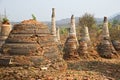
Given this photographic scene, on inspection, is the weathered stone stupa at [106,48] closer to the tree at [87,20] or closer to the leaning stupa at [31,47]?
the leaning stupa at [31,47]

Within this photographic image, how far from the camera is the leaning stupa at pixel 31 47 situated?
10.0m

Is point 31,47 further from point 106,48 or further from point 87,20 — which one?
point 87,20

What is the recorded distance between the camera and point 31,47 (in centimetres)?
1020

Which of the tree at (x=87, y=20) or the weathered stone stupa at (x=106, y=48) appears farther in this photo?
the tree at (x=87, y=20)

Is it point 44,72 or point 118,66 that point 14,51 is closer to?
point 44,72

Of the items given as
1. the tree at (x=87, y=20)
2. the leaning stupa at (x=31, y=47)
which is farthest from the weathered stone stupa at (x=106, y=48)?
the tree at (x=87, y=20)

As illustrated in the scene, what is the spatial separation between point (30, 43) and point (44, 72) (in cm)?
123

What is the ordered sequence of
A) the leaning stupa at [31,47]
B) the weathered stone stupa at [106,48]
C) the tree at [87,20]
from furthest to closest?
the tree at [87,20], the weathered stone stupa at [106,48], the leaning stupa at [31,47]

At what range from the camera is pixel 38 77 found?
360 inches

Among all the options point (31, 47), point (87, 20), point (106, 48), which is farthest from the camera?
point (87, 20)

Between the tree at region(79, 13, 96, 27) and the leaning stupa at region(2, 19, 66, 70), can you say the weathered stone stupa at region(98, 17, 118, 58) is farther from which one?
the tree at region(79, 13, 96, 27)

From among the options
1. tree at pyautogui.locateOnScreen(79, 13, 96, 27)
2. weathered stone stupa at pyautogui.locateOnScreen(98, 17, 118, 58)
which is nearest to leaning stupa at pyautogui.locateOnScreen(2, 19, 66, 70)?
weathered stone stupa at pyautogui.locateOnScreen(98, 17, 118, 58)

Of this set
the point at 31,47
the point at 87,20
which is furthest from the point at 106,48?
the point at 87,20

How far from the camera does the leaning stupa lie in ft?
32.9
